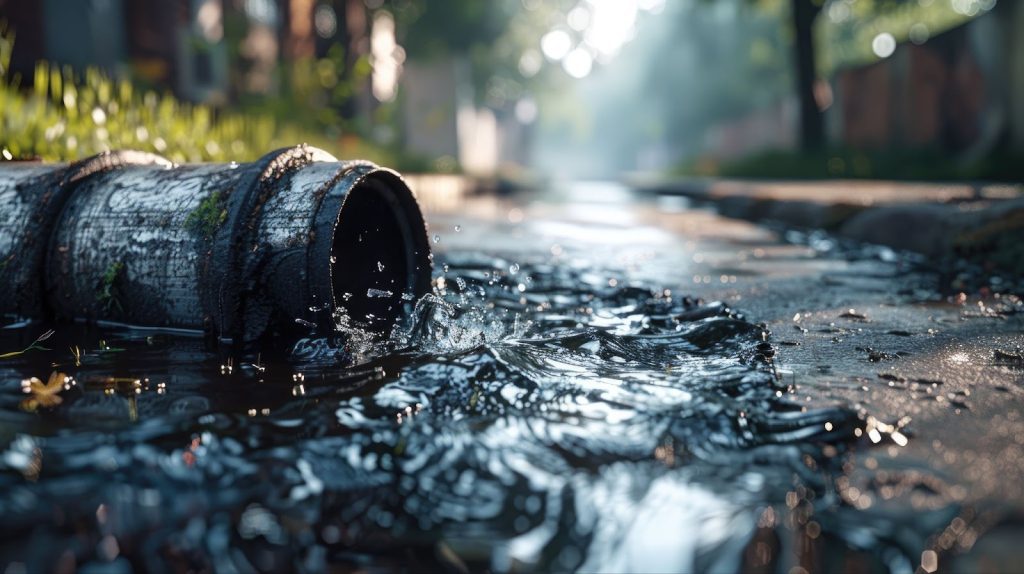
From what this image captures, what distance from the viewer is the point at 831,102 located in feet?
53.6

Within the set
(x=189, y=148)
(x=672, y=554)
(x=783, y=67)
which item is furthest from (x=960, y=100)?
(x=783, y=67)

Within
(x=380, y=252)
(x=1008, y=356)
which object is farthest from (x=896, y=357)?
(x=380, y=252)

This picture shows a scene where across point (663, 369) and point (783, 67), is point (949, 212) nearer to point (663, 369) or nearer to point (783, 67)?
point (663, 369)

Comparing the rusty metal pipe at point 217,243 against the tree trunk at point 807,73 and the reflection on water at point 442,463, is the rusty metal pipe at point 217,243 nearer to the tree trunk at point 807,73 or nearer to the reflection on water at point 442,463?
the reflection on water at point 442,463

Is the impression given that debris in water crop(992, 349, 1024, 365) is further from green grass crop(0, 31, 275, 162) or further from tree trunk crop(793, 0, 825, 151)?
tree trunk crop(793, 0, 825, 151)

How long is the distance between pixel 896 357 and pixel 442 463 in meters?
1.29

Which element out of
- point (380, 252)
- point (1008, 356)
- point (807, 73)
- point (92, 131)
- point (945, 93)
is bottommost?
point (1008, 356)

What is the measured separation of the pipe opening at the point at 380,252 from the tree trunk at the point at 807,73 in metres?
12.8

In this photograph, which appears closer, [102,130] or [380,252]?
[380,252]

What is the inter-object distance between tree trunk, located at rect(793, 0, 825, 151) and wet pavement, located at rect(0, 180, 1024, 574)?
12.4m

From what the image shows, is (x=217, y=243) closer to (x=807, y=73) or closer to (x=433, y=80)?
(x=807, y=73)

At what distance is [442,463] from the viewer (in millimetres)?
1433

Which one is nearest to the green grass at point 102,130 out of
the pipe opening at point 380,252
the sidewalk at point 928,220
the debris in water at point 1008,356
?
the pipe opening at point 380,252

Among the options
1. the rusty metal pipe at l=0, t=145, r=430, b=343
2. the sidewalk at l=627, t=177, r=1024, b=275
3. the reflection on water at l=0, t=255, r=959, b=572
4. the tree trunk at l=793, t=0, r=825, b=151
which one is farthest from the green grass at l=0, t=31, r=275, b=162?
the tree trunk at l=793, t=0, r=825, b=151
